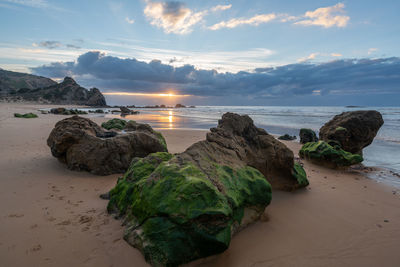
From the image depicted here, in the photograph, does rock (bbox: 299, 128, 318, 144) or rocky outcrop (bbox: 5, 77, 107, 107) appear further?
rocky outcrop (bbox: 5, 77, 107, 107)

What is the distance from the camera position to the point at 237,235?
3580mm

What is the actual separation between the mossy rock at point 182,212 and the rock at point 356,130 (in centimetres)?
927

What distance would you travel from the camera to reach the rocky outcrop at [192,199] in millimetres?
2795

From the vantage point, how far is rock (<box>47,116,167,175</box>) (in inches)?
259

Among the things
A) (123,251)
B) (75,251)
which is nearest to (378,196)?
(123,251)

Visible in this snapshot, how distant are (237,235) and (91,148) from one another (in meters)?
5.08

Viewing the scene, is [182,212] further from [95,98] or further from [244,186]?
[95,98]

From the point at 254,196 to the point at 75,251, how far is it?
2897 millimetres

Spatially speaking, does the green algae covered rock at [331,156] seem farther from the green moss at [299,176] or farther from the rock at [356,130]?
the green moss at [299,176]

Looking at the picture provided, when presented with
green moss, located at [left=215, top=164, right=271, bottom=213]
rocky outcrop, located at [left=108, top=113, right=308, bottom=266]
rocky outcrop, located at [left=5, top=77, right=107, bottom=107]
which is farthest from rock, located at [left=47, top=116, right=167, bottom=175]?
rocky outcrop, located at [left=5, top=77, right=107, bottom=107]

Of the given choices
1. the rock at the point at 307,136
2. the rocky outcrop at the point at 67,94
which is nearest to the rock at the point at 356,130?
the rock at the point at 307,136

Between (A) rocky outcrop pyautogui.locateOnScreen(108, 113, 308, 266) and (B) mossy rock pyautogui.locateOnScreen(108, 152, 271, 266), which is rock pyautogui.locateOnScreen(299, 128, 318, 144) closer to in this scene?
(A) rocky outcrop pyautogui.locateOnScreen(108, 113, 308, 266)

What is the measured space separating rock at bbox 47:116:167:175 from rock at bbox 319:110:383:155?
948 centimetres

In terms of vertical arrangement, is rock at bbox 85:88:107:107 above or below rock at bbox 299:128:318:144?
above
